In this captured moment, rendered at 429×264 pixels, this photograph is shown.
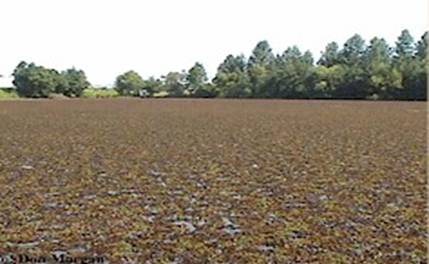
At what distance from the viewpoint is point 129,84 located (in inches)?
4572

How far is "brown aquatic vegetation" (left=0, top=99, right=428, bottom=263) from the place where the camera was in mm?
6734

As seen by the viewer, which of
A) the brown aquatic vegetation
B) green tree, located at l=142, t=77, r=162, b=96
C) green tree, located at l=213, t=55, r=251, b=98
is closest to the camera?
the brown aquatic vegetation

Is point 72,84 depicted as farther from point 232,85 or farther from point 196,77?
point 232,85

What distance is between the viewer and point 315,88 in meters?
75.0

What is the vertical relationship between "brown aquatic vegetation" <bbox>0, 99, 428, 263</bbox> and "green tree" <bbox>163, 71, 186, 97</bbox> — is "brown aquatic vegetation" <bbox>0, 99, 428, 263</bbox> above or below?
above

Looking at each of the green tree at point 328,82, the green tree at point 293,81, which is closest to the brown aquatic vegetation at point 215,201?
the green tree at point 328,82

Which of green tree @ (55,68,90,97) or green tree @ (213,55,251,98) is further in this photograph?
green tree @ (55,68,90,97)

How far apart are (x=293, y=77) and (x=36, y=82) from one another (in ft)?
130

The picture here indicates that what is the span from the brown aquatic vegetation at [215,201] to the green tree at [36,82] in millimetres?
83820

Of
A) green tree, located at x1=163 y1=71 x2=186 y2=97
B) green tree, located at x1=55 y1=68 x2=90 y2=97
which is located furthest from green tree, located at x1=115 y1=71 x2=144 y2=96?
green tree, located at x1=55 y1=68 x2=90 y2=97

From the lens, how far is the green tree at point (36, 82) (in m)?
98.9

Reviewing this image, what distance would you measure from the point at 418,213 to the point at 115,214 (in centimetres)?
378

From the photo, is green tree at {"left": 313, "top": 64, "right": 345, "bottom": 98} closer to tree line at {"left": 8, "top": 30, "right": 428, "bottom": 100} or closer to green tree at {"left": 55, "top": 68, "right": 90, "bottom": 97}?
tree line at {"left": 8, "top": 30, "right": 428, "bottom": 100}

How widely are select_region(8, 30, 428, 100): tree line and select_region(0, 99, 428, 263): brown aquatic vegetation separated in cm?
5148
